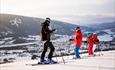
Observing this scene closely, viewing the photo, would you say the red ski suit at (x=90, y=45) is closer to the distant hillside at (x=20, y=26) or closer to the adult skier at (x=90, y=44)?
the adult skier at (x=90, y=44)

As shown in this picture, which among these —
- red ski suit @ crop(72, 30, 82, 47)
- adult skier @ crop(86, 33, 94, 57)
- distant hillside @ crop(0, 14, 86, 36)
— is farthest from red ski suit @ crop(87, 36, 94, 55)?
distant hillside @ crop(0, 14, 86, 36)

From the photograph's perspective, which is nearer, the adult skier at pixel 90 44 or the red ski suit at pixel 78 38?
the red ski suit at pixel 78 38

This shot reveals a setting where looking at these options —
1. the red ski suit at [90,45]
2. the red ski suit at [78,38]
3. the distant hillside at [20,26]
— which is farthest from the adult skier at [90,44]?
the distant hillside at [20,26]

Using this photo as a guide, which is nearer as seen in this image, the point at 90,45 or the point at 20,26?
the point at 90,45

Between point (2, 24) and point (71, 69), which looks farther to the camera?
point (2, 24)

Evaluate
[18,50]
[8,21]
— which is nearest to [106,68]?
[18,50]

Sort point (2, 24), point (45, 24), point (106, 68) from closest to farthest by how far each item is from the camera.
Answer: point (106, 68) → point (45, 24) → point (2, 24)

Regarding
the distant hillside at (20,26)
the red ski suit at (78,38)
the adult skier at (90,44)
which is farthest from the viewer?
the distant hillside at (20,26)

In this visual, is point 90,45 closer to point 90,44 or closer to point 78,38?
point 90,44

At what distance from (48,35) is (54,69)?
2.89 metres

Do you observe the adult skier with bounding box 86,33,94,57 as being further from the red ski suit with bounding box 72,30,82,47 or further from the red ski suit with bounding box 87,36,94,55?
the red ski suit with bounding box 72,30,82,47

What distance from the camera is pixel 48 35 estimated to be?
53.0ft

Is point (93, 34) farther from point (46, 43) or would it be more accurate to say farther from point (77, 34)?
point (46, 43)

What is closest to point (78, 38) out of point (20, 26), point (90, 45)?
point (90, 45)
